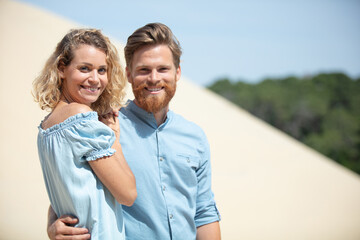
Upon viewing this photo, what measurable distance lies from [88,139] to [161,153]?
735 millimetres

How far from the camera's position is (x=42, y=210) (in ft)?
27.3

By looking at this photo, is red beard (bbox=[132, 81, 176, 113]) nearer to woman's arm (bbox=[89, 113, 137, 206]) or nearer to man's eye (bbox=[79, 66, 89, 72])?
man's eye (bbox=[79, 66, 89, 72])

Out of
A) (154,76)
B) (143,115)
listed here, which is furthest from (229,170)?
(154,76)

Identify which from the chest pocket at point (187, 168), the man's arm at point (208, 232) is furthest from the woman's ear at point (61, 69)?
the man's arm at point (208, 232)

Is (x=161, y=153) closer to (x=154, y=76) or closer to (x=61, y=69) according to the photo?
(x=154, y=76)

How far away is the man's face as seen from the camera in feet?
8.84

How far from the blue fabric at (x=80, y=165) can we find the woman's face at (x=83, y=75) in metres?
0.21

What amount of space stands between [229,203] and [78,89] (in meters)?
8.88

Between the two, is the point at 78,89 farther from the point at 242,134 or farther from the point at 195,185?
the point at 242,134

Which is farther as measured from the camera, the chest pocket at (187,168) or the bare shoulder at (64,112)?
the chest pocket at (187,168)

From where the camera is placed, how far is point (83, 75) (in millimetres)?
2258

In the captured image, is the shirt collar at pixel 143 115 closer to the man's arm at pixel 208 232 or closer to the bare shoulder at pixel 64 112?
the bare shoulder at pixel 64 112

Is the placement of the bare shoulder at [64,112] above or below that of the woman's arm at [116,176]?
above

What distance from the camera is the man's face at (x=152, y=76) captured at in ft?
8.84
